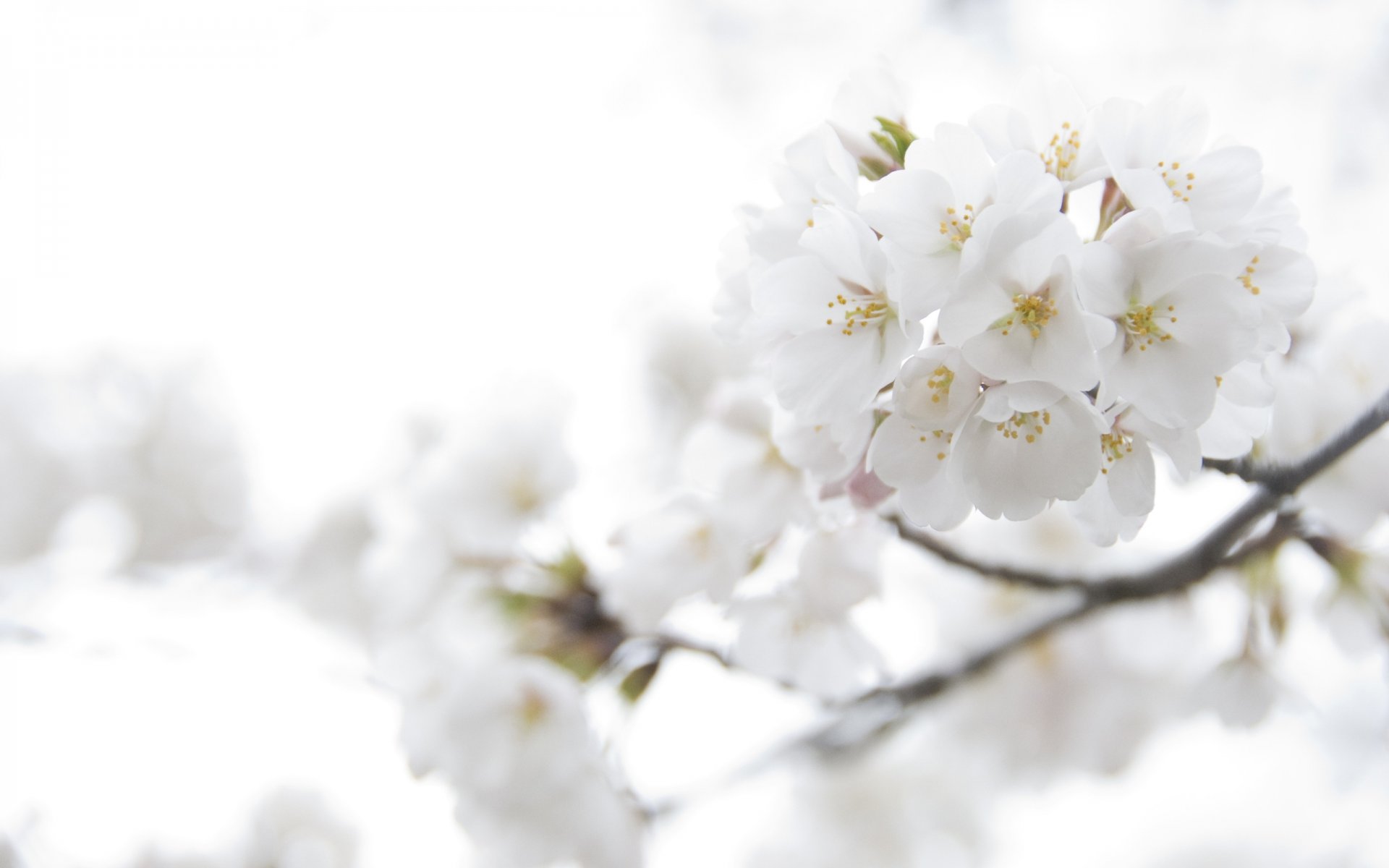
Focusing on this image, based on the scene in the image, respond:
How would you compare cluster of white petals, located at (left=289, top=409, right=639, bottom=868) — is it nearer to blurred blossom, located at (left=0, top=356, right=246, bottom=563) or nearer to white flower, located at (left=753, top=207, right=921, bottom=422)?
white flower, located at (left=753, top=207, right=921, bottom=422)

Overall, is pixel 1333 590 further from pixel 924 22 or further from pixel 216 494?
pixel 924 22

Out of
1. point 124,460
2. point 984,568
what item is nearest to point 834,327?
point 984,568

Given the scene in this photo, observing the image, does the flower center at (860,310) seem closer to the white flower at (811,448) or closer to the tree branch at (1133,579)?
the white flower at (811,448)

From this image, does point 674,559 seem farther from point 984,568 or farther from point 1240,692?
point 1240,692

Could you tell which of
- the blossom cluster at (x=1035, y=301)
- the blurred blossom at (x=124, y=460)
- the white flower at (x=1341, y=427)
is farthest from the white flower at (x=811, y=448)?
the blurred blossom at (x=124, y=460)

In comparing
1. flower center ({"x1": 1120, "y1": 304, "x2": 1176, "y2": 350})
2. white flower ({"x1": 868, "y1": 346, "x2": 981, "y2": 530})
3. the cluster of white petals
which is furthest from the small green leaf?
flower center ({"x1": 1120, "y1": 304, "x2": 1176, "y2": 350})

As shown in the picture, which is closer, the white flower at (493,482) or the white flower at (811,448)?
the white flower at (811,448)
